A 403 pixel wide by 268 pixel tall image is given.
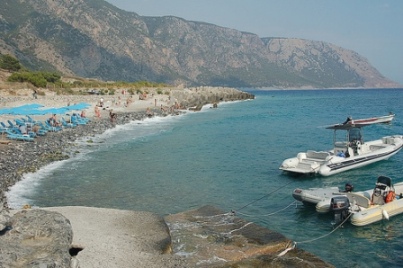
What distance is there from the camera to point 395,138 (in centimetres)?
2573

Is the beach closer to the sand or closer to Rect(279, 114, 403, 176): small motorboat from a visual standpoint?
the sand

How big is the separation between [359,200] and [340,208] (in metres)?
1.51

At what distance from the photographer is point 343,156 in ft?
71.3

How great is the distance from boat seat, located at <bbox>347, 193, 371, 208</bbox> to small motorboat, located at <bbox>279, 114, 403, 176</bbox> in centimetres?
526

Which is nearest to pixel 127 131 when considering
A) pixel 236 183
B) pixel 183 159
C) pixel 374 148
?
pixel 183 159

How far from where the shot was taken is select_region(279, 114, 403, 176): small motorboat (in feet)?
67.7

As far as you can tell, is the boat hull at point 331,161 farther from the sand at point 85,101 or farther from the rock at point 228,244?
the sand at point 85,101

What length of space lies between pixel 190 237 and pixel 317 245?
4.12 m

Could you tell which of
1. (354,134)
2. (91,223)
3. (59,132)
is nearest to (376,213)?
(354,134)

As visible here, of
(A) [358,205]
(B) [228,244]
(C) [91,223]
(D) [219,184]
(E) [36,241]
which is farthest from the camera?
(D) [219,184]

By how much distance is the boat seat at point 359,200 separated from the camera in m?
14.5

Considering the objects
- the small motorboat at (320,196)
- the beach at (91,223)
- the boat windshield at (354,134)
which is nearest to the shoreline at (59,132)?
the beach at (91,223)

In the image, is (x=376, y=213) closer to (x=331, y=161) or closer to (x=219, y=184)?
(x=331, y=161)

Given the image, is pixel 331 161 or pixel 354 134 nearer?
pixel 331 161
